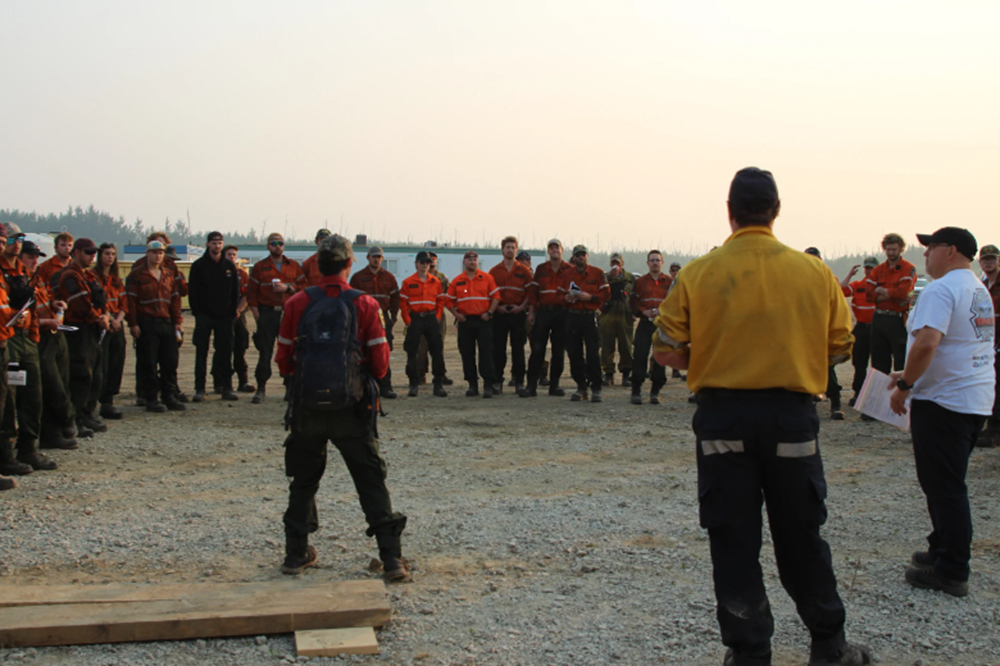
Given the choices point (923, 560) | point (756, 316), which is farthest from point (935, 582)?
point (756, 316)

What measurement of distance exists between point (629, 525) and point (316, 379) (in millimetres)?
2563

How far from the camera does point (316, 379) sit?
4.56 m

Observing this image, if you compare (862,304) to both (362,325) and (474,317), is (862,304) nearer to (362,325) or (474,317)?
(474,317)

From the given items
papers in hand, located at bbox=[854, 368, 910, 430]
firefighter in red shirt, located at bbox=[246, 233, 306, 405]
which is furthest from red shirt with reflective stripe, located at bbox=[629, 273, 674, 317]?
papers in hand, located at bbox=[854, 368, 910, 430]

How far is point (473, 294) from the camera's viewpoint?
12906 millimetres

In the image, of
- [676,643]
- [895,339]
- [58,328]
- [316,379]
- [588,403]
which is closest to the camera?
[676,643]

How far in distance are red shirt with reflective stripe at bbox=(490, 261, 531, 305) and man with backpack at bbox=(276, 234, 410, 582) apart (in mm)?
8101

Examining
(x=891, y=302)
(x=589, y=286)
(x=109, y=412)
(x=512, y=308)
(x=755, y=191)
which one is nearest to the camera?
(x=755, y=191)

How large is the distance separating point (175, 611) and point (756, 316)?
298 centimetres

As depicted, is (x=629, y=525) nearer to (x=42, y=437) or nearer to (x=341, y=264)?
(x=341, y=264)

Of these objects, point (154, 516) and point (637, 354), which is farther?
point (637, 354)

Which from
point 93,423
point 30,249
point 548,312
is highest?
→ point 30,249

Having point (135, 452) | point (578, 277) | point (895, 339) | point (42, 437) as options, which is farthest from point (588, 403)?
point (42, 437)

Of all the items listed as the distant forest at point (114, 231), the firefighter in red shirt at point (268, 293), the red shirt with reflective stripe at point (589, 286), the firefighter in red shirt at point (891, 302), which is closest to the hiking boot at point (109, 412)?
the firefighter in red shirt at point (268, 293)
